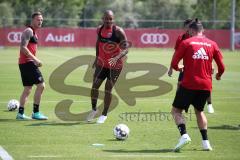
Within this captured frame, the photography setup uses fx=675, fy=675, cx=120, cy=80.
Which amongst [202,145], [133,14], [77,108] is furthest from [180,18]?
[202,145]

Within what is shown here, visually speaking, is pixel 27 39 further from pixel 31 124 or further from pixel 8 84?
pixel 8 84

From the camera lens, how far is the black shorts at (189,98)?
10952 mm

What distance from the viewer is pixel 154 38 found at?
180ft

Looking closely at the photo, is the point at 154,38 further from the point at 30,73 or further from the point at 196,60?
the point at 196,60

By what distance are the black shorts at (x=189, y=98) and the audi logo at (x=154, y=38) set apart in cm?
4357

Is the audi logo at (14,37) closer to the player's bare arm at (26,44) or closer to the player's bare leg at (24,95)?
the player's bare leg at (24,95)

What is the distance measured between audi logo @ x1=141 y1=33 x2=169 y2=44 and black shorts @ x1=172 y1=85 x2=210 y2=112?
4357 cm

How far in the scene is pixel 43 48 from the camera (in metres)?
52.8

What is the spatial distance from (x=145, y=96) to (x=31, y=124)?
674 centimetres

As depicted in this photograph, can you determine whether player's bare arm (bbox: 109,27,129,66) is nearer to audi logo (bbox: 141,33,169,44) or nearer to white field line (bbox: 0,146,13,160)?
white field line (bbox: 0,146,13,160)

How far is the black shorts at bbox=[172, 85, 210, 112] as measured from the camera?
35.9 feet

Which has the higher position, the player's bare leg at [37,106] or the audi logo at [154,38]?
the player's bare leg at [37,106]

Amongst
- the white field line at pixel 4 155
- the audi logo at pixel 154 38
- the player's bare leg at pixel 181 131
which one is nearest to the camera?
the white field line at pixel 4 155

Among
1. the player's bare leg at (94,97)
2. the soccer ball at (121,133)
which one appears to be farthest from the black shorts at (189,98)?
the player's bare leg at (94,97)
